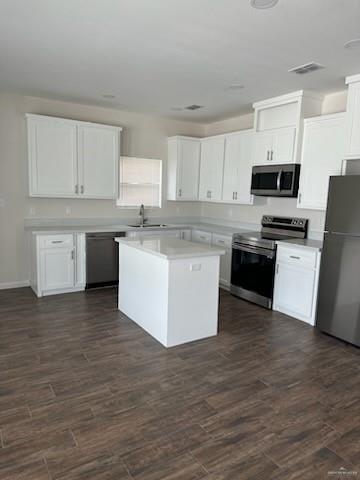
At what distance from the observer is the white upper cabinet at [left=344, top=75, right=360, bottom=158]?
359cm

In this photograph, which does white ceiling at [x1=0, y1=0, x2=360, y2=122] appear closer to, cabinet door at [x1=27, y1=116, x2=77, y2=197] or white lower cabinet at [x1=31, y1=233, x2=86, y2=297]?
cabinet door at [x1=27, y1=116, x2=77, y2=197]

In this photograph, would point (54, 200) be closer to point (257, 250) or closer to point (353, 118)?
point (257, 250)

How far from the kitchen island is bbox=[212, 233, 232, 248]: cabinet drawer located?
→ 1535mm

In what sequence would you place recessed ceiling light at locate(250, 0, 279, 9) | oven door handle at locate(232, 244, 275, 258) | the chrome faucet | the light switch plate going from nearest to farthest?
1. recessed ceiling light at locate(250, 0, 279, 9)
2. the light switch plate
3. oven door handle at locate(232, 244, 275, 258)
4. the chrome faucet

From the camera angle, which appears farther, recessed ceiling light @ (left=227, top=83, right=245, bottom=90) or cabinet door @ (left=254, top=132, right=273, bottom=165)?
cabinet door @ (left=254, top=132, right=273, bottom=165)

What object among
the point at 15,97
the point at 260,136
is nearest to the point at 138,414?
the point at 260,136

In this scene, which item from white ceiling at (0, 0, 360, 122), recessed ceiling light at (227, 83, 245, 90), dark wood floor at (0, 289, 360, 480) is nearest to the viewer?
dark wood floor at (0, 289, 360, 480)

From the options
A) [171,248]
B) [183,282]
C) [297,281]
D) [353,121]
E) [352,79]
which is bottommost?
[297,281]

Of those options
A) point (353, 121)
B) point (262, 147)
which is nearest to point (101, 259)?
point (262, 147)

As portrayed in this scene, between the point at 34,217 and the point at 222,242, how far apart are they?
292 cm

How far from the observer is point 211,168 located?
19.6 ft

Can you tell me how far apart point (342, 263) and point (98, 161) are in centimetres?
372

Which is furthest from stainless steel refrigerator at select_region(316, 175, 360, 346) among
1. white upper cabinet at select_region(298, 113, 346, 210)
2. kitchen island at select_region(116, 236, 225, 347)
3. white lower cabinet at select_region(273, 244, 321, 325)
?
kitchen island at select_region(116, 236, 225, 347)

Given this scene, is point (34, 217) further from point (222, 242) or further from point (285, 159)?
point (285, 159)
